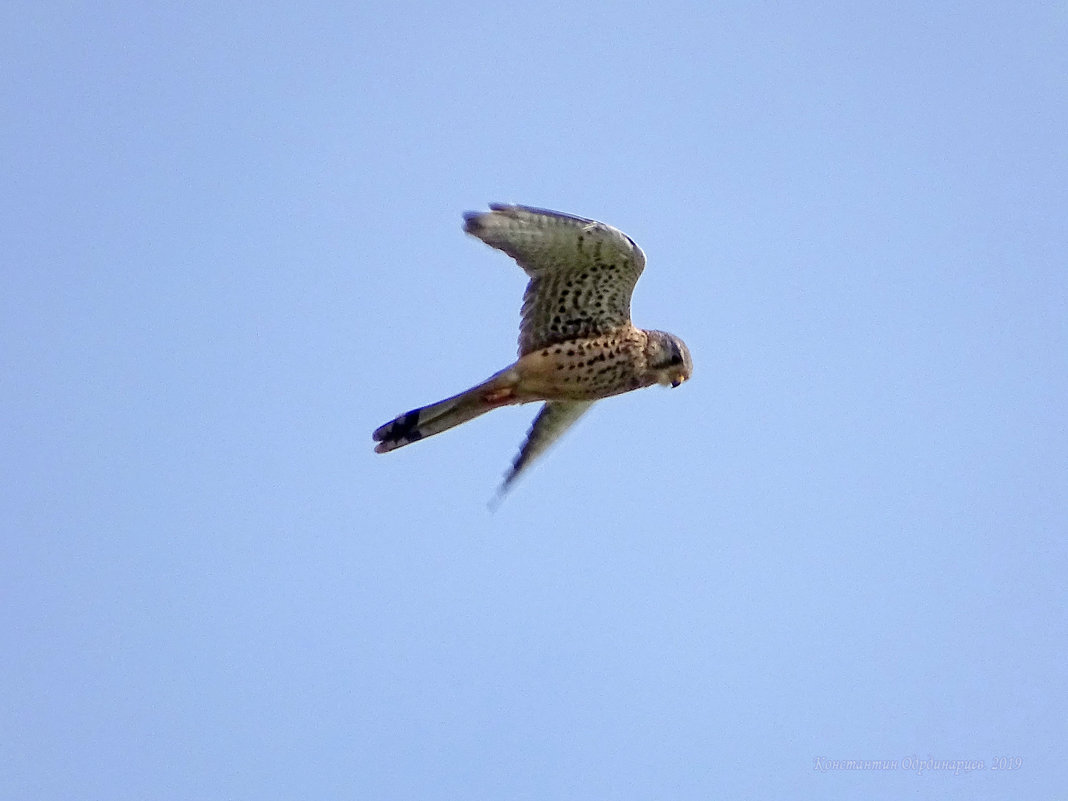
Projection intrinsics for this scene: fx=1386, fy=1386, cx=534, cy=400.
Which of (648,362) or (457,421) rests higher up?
(648,362)

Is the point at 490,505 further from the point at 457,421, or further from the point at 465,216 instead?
the point at 465,216

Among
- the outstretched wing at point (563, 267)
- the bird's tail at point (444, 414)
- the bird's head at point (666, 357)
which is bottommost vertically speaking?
the bird's tail at point (444, 414)

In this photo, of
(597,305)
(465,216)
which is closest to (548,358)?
(597,305)

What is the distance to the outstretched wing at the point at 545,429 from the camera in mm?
9594

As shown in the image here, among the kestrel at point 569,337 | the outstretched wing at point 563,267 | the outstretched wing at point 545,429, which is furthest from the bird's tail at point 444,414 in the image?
the outstretched wing at point 545,429

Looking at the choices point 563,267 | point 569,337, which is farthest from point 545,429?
point 563,267

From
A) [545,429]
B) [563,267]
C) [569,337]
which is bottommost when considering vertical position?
[545,429]

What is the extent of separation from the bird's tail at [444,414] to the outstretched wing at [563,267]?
31 cm

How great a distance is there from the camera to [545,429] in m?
9.66

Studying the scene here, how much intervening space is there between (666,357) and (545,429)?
109cm

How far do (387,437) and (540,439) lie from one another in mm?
1378

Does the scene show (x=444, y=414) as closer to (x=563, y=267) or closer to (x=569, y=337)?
(x=569, y=337)

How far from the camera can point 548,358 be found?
8.84m

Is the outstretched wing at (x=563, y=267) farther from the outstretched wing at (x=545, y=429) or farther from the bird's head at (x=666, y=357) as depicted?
the outstretched wing at (x=545, y=429)
